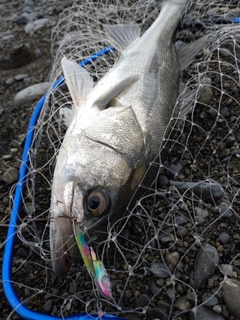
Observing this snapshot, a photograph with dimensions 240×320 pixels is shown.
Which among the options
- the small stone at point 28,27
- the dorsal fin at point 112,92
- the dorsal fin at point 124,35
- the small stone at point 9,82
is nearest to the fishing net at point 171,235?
the dorsal fin at point 112,92

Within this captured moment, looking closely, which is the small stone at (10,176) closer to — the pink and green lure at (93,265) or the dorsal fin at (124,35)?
the pink and green lure at (93,265)

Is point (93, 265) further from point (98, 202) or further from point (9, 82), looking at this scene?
point (9, 82)

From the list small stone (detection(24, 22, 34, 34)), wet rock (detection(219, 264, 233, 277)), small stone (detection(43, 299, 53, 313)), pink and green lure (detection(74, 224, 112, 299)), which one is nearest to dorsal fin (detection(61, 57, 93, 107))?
pink and green lure (detection(74, 224, 112, 299))

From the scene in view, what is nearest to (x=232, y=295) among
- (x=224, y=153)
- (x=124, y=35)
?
(x=224, y=153)

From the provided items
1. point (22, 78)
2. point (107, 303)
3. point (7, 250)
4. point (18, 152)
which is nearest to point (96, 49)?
point (22, 78)

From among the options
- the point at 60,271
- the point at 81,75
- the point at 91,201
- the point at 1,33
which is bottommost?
the point at 60,271

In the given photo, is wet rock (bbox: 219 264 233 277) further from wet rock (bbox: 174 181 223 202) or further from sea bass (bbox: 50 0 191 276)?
sea bass (bbox: 50 0 191 276)

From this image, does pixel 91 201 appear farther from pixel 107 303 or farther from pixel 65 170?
pixel 107 303
